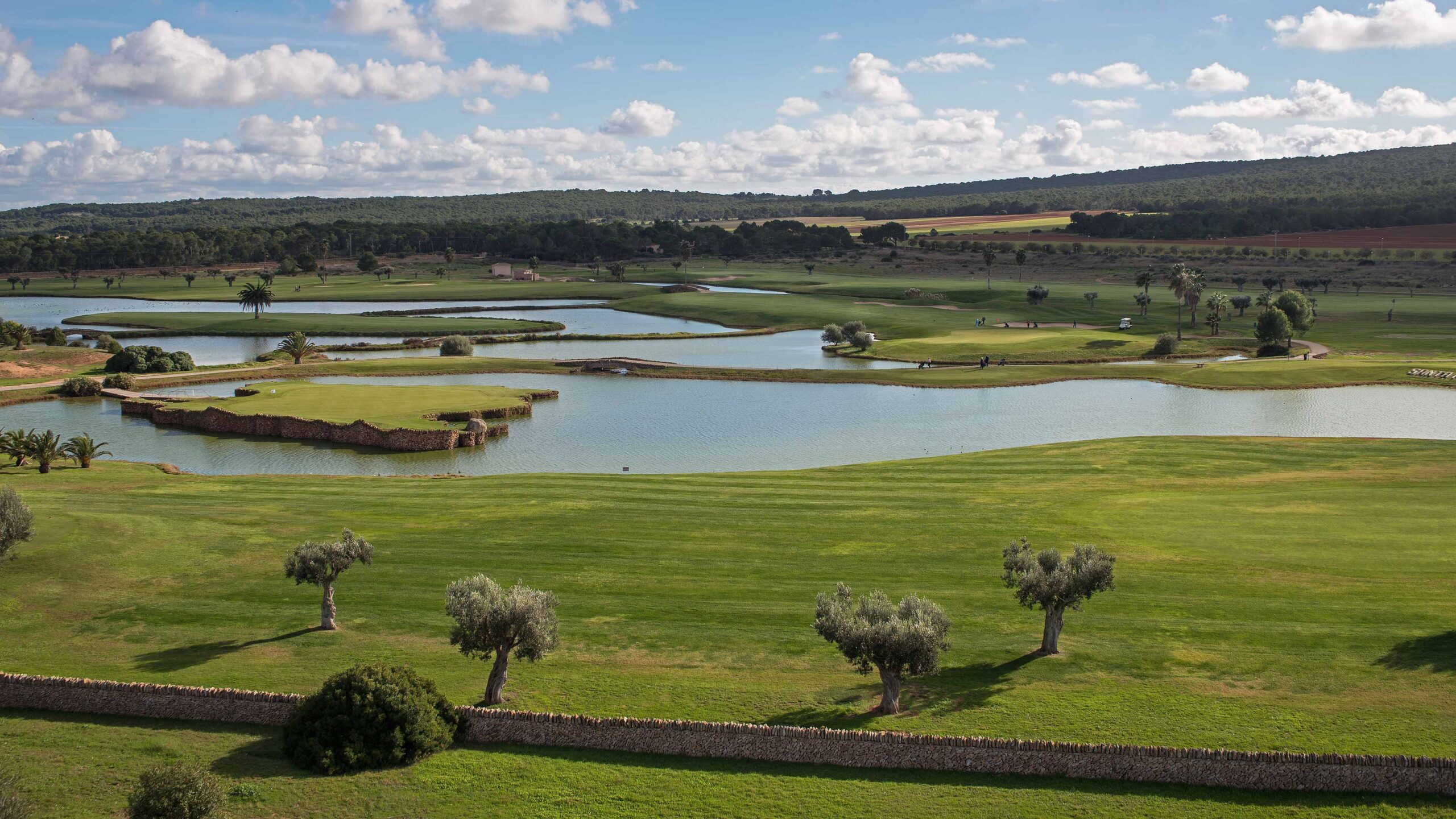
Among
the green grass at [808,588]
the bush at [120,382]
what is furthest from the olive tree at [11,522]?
the bush at [120,382]

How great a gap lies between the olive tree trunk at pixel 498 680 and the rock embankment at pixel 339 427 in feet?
117

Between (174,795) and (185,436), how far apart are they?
161 ft

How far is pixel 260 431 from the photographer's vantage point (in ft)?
203

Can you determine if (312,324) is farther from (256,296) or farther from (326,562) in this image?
(326,562)

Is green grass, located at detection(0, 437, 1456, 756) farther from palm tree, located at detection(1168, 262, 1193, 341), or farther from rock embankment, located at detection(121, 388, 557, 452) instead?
palm tree, located at detection(1168, 262, 1193, 341)

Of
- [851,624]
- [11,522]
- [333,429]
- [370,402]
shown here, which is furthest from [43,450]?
[851,624]

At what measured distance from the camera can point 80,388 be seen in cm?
7494

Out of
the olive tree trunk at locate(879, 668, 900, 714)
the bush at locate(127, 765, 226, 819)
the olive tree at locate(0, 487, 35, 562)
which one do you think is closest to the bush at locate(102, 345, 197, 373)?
the olive tree at locate(0, 487, 35, 562)

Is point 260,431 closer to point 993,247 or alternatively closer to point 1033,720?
point 1033,720

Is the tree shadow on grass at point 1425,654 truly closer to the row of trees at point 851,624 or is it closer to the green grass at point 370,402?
the row of trees at point 851,624

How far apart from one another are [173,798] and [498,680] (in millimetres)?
7372

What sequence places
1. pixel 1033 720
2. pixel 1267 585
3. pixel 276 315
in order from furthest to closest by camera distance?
pixel 276 315
pixel 1267 585
pixel 1033 720

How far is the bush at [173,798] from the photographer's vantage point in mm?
17984

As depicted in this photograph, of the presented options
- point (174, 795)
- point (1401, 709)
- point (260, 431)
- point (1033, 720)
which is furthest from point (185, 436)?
point (1401, 709)
